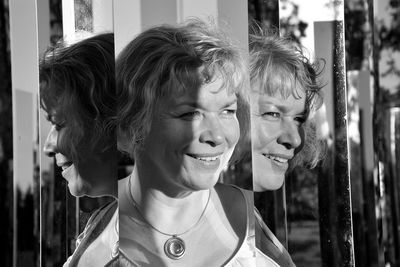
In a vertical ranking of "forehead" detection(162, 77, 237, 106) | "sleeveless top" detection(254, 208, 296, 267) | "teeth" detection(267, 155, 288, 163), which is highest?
"forehead" detection(162, 77, 237, 106)

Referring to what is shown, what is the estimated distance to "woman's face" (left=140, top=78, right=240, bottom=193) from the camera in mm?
1736

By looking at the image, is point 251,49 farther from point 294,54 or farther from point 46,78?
point 46,78

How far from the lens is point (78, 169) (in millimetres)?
1808

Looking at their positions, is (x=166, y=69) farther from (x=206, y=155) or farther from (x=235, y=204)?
(x=235, y=204)

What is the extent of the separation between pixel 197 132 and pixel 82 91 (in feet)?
1.05

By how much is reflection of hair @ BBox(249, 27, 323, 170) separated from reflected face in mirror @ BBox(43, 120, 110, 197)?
17.9 inches

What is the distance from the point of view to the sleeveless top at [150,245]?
5.73 ft

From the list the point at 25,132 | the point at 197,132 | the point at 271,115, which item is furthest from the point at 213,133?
the point at 25,132

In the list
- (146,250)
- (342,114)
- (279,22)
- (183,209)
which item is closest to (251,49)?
(279,22)

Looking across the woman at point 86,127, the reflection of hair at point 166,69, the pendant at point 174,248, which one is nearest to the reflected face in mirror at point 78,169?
the woman at point 86,127

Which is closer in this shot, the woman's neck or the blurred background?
the blurred background

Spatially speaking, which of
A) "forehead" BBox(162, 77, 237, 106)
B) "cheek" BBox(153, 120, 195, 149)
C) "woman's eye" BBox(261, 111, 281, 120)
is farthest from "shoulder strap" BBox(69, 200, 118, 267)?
"woman's eye" BBox(261, 111, 281, 120)

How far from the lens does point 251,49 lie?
1732mm

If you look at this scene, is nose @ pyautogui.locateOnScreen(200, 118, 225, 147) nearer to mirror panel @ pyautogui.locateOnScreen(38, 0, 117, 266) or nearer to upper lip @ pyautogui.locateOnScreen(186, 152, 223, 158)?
upper lip @ pyautogui.locateOnScreen(186, 152, 223, 158)
